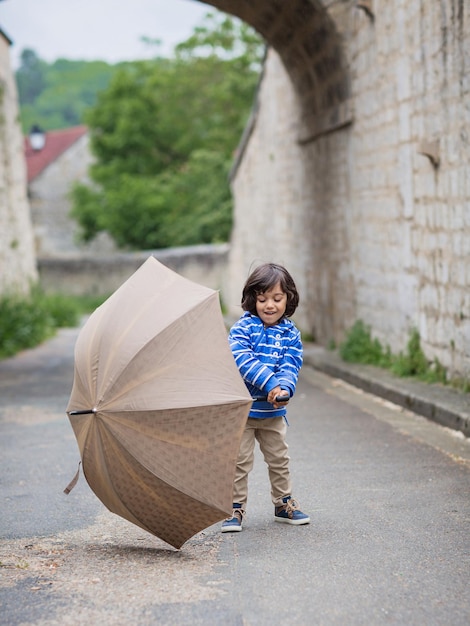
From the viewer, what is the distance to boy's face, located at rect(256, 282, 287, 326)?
4480mm

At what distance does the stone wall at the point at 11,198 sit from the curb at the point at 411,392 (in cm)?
880

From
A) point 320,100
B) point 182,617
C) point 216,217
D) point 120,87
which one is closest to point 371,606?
point 182,617

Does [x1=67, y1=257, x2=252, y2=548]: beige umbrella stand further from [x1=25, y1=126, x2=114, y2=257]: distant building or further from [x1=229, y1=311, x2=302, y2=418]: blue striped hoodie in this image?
[x1=25, y1=126, x2=114, y2=257]: distant building

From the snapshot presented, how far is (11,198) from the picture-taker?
19.7m

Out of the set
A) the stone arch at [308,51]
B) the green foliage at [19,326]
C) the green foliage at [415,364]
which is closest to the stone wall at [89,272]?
the green foliage at [19,326]

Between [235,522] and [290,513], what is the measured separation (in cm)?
29

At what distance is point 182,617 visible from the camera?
10.9 ft

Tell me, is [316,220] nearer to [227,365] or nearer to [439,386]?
[439,386]

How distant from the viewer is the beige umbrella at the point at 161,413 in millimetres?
3854

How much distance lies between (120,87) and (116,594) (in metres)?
40.4

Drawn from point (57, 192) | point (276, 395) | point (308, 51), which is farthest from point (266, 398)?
point (57, 192)

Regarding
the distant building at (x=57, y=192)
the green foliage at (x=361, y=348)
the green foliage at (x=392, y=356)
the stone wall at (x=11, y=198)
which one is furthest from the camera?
the distant building at (x=57, y=192)

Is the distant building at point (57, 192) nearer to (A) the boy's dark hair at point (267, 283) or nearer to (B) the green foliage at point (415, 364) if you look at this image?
(B) the green foliage at point (415, 364)

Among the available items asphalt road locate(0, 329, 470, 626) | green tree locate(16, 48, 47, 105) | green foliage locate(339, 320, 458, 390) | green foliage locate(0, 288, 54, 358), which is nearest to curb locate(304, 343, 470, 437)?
green foliage locate(339, 320, 458, 390)
